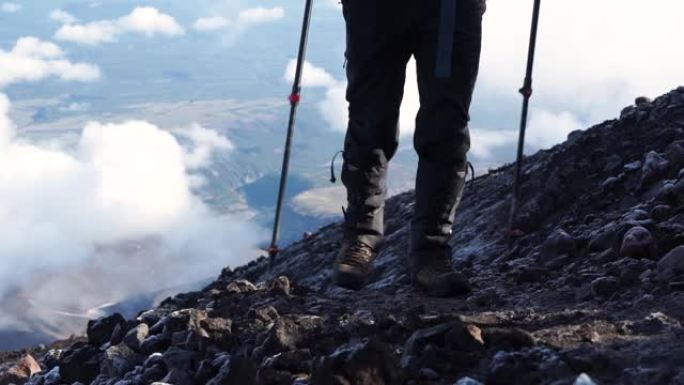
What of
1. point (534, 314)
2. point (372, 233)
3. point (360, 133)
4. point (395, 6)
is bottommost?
point (534, 314)

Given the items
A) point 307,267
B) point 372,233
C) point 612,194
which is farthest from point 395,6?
point 307,267

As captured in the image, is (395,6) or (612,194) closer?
(395,6)

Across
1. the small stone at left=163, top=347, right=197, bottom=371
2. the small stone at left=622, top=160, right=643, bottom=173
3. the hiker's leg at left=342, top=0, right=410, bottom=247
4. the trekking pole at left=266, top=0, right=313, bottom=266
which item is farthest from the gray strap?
the small stone at left=622, top=160, right=643, bottom=173

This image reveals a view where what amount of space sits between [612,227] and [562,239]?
0.40 meters

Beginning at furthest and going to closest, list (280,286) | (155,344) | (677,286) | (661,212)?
(661,212) → (280,286) → (155,344) → (677,286)

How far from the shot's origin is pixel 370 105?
6.38 metres

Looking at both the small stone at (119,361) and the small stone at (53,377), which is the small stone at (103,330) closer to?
the small stone at (53,377)

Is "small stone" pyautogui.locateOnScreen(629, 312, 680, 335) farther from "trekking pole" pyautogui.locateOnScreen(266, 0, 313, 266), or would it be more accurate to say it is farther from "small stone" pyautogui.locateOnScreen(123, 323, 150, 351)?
"trekking pole" pyautogui.locateOnScreen(266, 0, 313, 266)

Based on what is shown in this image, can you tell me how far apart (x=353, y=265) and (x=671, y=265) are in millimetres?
2087

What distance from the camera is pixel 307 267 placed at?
523 inches

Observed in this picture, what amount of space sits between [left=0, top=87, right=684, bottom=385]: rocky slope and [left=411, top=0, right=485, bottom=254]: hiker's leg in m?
0.55

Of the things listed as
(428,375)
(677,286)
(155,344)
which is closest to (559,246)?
(677,286)

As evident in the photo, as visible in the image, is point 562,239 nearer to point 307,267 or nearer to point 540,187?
point 540,187

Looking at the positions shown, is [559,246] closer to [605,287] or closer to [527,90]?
[605,287]
